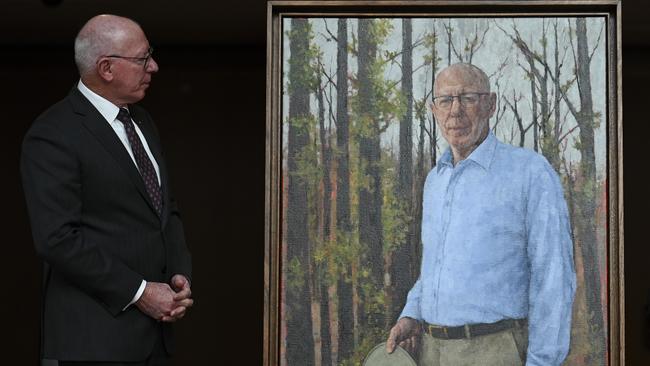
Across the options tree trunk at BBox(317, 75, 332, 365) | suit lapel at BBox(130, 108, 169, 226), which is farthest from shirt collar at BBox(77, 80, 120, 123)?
tree trunk at BBox(317, 75, 332, 365)

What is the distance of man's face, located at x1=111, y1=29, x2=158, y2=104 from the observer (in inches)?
122

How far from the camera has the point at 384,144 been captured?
3543 mm

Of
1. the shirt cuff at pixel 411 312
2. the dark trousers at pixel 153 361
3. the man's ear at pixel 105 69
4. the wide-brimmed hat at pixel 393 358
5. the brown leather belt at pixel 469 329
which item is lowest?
the wide-brimmed hat at pixel 393 358

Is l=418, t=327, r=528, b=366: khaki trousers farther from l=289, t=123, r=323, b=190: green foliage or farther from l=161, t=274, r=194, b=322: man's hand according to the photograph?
l=161, t=274, r=194, b=322: man's hand

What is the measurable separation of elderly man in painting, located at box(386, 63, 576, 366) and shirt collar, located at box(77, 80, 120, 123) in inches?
40.1

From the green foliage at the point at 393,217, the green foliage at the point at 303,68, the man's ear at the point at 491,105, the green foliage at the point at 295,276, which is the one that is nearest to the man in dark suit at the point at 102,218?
the green foliage at the point at 295,276

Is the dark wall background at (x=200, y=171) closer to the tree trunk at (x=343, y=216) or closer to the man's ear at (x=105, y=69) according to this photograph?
the tree trunk at (x=343, y=216)

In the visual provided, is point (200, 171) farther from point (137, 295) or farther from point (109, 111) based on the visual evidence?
point (137, 295)

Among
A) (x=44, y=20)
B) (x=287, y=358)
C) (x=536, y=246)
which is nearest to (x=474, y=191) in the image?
(x=536, y=246)

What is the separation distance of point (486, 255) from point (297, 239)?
0.59 metres

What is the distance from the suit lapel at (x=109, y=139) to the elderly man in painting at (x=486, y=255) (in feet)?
3.13

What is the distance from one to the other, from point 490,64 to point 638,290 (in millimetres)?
4458

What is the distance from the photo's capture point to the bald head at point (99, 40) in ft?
10.1

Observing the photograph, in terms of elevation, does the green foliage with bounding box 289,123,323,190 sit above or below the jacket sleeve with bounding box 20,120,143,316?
above
